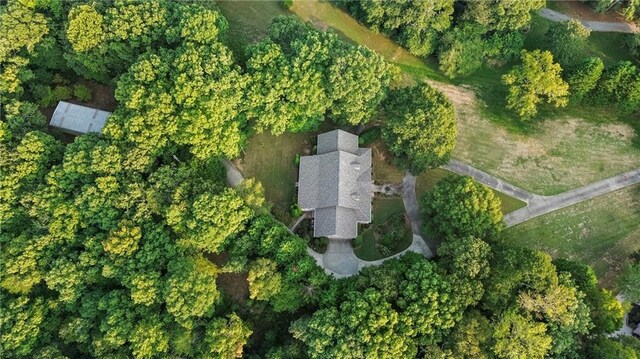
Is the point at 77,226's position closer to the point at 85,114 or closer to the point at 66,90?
the point at 85,114

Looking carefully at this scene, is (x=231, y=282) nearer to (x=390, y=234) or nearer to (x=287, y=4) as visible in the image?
(x=390, y=234)

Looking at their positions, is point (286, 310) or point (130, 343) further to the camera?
point (286, 310)

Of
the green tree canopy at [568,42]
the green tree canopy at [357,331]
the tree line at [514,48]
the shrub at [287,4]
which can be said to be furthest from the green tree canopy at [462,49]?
the green tree canopy at [357,331]

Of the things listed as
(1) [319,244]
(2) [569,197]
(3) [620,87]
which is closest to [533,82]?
(3) [620,87]

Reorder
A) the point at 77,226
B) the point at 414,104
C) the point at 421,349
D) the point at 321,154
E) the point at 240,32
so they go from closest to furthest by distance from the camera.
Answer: the point at 421,349, the point at 77,226, the point at 414,104, the point at 321,154, the point at 240,32

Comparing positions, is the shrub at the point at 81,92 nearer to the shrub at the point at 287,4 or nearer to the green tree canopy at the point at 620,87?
the shrub at the point at 287,4

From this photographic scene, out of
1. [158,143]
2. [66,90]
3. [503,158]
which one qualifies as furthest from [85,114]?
[503,158]

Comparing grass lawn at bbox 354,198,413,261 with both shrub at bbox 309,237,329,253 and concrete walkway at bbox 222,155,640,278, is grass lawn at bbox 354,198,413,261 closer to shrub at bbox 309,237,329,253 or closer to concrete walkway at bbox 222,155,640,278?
concrete walkway at bbox 222,155,640,278
